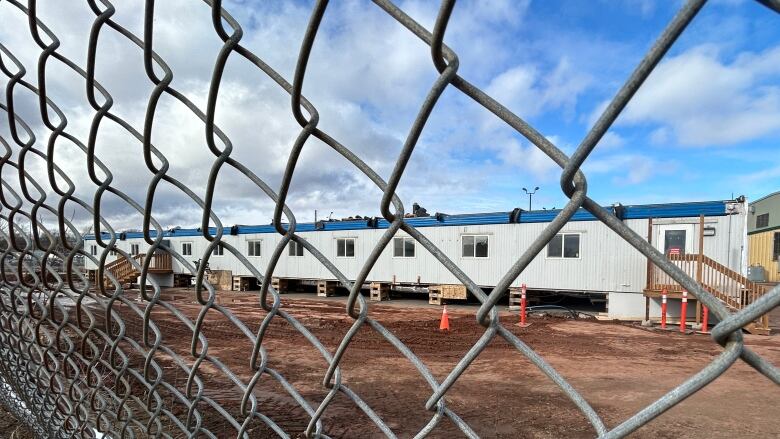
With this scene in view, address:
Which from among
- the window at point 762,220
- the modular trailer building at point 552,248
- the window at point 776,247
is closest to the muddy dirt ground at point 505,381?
the modular trailer building at point 552,248

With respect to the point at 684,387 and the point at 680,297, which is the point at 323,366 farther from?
the point at 680,297

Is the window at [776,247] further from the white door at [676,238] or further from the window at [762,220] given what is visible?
the white door at [676,238]

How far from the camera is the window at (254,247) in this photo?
2216 cm

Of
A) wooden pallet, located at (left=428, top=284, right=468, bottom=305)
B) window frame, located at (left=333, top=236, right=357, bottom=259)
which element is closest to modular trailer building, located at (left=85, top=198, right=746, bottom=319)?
window frame, located at (left=333, top=236, right=357, bottom=259)

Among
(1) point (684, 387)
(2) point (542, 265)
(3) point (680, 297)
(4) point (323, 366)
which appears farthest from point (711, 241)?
(1) point (684, 387)

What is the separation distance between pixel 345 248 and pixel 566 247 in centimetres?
927

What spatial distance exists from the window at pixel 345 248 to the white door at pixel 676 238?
454 inches

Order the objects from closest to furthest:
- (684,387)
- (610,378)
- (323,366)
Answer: (684,387), (610,378), (323,366)

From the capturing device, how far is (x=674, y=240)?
523 inches

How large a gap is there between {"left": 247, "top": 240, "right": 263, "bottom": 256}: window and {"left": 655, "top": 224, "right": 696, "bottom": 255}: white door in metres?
17.2

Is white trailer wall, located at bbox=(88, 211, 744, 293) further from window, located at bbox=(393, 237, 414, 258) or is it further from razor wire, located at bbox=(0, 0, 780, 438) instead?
razor wire, located at bbox=(0, 0, 780, 438)

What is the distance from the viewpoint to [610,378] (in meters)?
7.02

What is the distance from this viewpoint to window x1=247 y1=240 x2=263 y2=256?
2216 cm

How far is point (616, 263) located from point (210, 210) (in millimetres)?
15305
